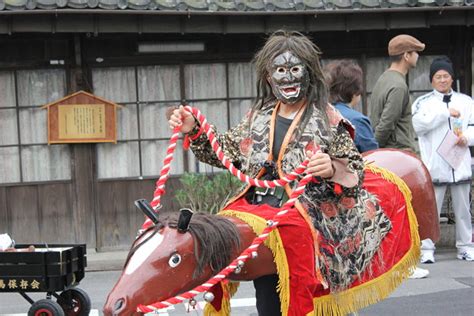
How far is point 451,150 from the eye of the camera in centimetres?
838

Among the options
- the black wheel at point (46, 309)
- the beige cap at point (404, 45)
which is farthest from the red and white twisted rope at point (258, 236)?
the beige cap at point (404, 45)

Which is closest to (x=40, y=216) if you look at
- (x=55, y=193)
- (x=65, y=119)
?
(x=55, y=193)

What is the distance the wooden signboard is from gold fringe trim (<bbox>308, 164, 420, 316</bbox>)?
5.63m

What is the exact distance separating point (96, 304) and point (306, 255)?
4.23 m

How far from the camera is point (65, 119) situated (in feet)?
32.1

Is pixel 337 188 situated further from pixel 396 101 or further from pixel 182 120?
pixel 396 101

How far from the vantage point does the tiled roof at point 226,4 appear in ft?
28.3

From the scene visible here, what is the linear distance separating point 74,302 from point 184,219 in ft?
11.2

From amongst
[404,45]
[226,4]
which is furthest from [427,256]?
[226,4]

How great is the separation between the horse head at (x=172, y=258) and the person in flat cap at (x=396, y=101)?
4417 millimetres

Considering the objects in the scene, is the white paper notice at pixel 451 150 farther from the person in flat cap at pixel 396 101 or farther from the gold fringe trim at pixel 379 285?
the gold fringe trim at pixel 379 285

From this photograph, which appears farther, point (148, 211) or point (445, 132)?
point (445, 132)

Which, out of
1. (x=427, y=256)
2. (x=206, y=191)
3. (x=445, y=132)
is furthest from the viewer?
(x=206, y=191)

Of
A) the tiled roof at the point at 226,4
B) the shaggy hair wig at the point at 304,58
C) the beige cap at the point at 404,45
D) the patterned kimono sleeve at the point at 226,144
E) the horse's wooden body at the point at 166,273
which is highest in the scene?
the tiled roof at the point at 226,4
